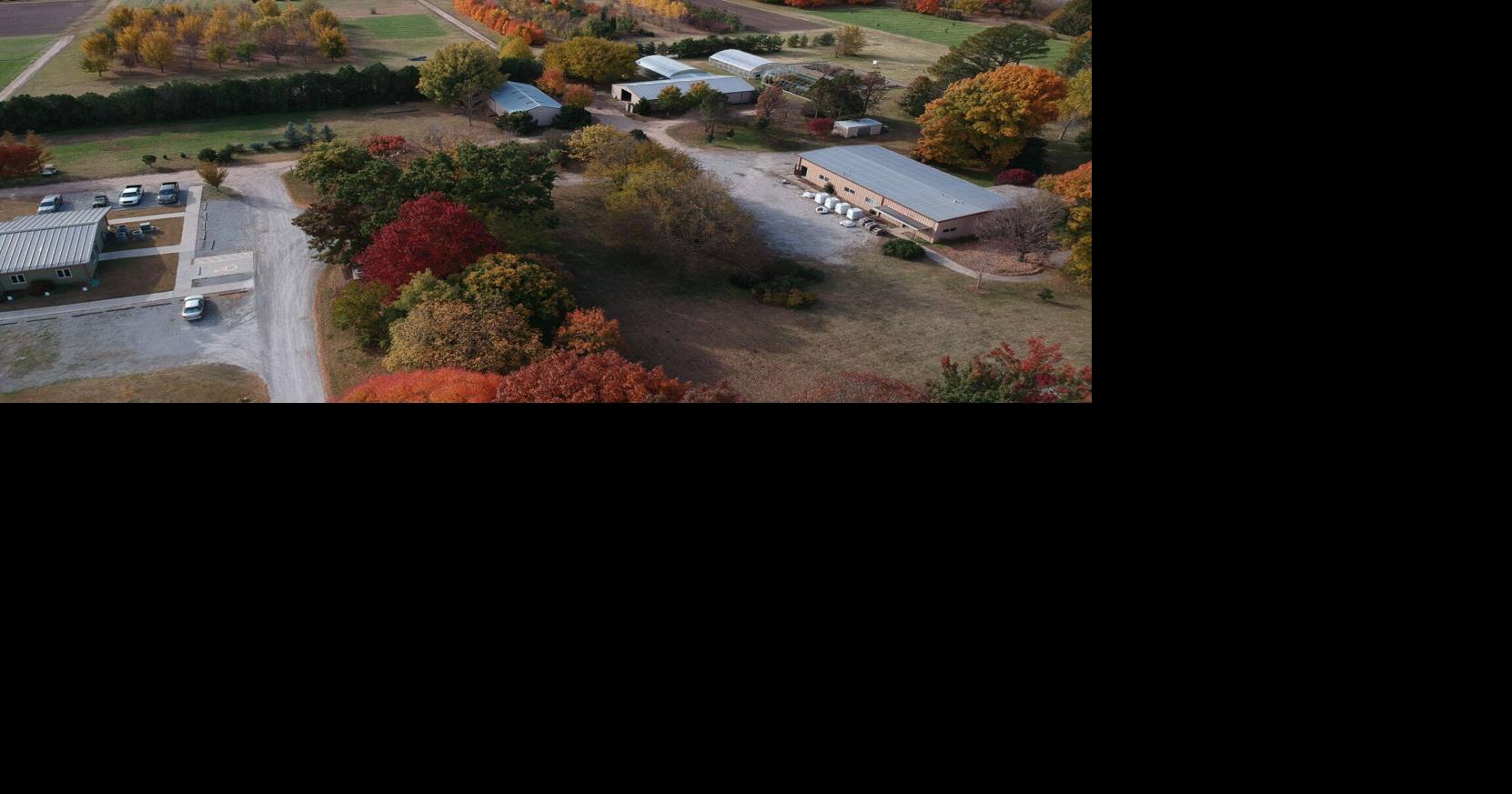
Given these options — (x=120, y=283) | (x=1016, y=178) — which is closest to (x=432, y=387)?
(x=120, y=283)

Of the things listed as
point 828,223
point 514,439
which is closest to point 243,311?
point 514,439

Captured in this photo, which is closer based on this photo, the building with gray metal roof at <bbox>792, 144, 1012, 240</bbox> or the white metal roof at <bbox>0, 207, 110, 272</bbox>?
the white metal roof at <bbox>0, 207, 110, 272</bbox>

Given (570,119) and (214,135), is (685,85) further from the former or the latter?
(214,135)

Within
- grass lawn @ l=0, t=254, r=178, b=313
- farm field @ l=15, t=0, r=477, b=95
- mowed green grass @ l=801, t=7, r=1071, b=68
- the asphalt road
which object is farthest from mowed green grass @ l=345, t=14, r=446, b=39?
mowed green grass @ l=801, t=7, r=1071, b=68

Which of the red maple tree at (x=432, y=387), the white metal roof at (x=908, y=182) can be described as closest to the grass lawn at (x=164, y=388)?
the red maple tree at (x=432, y=387)

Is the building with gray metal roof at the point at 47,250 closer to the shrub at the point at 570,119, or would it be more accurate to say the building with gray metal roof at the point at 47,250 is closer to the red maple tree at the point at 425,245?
the red maple tree at the point at 425,245

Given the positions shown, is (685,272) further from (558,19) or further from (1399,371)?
(558,19)

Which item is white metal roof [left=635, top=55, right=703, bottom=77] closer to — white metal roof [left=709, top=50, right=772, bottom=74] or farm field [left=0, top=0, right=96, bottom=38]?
white metal roof [left=709, top=50, right=772, bottom=74]
